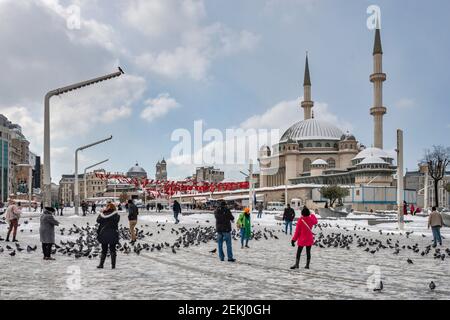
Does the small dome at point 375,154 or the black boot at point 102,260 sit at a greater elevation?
the small dome at point 375,154

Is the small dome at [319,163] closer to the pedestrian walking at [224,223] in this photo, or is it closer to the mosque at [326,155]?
the mosque at [326,155]

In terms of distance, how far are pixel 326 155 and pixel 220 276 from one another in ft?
359

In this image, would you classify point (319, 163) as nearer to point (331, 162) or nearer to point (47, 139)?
point (331, 162)

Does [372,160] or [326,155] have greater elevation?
[326,155]

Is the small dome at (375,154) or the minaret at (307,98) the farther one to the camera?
the minaret at (307,98)

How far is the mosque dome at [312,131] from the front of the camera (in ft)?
398

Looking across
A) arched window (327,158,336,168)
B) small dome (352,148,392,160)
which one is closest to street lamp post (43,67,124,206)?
small dome (352,148,392,160)

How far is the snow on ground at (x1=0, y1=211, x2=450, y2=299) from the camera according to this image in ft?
30.5

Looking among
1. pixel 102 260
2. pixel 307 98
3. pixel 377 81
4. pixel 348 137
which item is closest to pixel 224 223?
pixel 102 260

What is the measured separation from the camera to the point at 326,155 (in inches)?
4658

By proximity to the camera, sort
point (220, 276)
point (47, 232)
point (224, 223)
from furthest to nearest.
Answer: point (47, 232)
point (224, 223)
point (220, 276)

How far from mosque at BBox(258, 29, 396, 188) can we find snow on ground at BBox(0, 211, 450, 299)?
79.9m

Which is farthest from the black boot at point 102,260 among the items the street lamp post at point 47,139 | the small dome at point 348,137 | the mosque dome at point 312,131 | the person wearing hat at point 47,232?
the mosque dome at point 312,131
